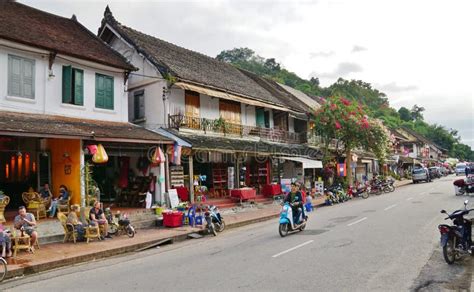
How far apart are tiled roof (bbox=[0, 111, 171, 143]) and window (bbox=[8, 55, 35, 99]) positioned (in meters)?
0.83

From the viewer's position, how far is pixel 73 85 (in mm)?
15891

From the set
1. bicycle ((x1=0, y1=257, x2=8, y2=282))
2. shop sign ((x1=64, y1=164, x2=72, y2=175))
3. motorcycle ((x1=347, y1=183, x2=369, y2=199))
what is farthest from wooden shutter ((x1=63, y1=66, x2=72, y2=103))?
motorcycle ((x1=347, y1=183, x2=369, y2=199))

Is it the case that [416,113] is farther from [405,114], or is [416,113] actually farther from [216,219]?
[216,219]

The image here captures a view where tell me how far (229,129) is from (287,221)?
429 inches

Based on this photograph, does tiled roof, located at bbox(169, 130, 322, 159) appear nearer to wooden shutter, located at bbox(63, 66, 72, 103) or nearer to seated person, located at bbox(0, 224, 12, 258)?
wooden shutter, located at bbox(63, 66, 72, 103)

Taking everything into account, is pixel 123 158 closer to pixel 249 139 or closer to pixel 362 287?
pixel 249 139

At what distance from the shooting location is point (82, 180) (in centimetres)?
1427

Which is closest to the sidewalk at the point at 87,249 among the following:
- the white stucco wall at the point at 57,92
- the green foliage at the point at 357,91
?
the white stucco wall at the point at 57,92

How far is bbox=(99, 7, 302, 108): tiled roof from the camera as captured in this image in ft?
63.6

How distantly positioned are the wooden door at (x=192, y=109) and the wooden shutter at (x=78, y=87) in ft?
16.8

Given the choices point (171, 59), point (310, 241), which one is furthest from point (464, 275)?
point (171, 59)

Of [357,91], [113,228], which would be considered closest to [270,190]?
A: [113,228]

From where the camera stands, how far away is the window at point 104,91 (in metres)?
16.9

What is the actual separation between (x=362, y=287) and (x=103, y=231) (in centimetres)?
904
